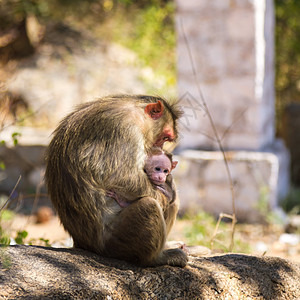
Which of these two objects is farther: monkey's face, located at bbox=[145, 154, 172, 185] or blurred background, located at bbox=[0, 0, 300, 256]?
blurred background, located at bbox=[0, 0, 300, 256]

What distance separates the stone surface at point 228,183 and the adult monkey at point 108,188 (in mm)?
3392

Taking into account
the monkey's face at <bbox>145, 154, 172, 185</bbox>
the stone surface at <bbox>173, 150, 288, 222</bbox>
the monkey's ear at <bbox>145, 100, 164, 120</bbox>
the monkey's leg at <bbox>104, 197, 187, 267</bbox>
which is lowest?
the stone surface at <bbox>173, 150, 288, 222</bbox>

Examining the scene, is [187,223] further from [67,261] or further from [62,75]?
[62,75]

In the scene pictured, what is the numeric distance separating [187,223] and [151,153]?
10.6ft

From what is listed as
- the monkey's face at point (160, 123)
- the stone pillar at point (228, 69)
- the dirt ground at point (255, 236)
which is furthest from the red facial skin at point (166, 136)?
the stone pillar at point (228, 69)

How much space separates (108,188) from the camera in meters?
2.77

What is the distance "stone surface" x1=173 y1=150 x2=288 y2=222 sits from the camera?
20.0ft

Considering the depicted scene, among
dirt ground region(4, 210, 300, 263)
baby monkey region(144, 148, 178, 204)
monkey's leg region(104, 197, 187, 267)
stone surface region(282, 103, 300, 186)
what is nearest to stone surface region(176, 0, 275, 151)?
dirt ground region(4, 210, 300, 263)

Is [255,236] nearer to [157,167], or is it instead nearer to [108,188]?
[157,167]

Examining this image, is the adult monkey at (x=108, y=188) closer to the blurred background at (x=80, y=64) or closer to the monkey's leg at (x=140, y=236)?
the monkey's leg at (x=140, y=236)

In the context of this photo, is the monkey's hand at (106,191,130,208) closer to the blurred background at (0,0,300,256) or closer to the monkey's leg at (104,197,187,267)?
the monkey's leg at (104,197,187,267)

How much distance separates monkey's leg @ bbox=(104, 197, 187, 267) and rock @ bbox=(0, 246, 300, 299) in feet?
0.17

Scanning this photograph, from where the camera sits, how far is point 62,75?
9.38 metres

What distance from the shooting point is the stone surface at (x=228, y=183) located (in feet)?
20.0
